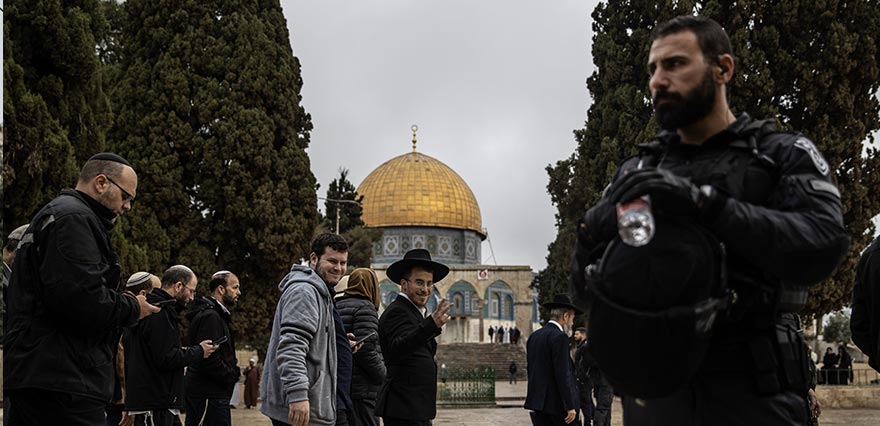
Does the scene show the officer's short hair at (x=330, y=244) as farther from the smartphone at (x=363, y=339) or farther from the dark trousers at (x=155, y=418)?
the dark trousers at (x=155, y=418)

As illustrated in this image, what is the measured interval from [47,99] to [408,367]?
7948 millimetres

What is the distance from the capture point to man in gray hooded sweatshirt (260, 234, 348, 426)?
4.85m

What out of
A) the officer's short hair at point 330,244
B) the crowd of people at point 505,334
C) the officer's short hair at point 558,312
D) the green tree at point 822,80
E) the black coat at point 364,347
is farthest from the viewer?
the crowd of people at point 505,334

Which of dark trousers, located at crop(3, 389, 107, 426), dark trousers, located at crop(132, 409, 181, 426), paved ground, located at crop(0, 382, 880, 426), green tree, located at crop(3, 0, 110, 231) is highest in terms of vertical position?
green tree, located at crop(3, 0, 110, 231)

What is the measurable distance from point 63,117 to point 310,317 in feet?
27.3

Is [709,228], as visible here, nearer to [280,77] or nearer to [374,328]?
[374,328]

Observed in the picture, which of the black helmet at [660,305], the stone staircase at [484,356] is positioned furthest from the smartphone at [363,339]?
the stone staircase at [484,356]

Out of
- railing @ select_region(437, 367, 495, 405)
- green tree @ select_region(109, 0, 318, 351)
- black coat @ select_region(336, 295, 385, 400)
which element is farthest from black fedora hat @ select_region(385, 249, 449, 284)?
railing @ select_region(437, 367, 495, 405)

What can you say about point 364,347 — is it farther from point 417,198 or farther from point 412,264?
point 417,198

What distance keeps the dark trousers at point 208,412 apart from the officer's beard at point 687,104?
546 centimetres

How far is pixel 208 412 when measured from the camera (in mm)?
7066

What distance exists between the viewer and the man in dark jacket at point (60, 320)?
394cm

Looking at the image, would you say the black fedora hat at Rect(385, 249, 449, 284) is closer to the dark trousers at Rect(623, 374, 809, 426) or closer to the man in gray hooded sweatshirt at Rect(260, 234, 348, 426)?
the man in gray hooded sweatshirt at Rect(260, 234, 348, 426)

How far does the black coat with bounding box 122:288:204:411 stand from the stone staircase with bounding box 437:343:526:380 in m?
36.6
